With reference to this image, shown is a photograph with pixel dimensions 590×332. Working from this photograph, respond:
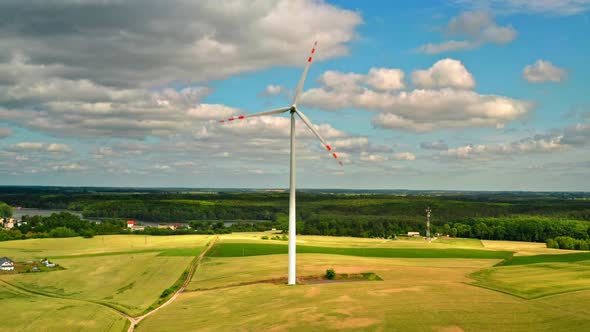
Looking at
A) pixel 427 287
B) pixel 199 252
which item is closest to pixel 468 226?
pixel 199 252

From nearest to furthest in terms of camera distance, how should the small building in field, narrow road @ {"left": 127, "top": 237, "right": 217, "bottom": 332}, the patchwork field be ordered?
the patchwork field
narrow road @ {"left": 127, "top": 237, "right": 217, "bottom": 332}
the small building in field

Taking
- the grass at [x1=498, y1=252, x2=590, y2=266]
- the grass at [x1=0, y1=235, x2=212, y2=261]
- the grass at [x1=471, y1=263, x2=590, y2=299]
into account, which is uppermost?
the grass at [x1=471, y1=263, x2=590, y2=299]

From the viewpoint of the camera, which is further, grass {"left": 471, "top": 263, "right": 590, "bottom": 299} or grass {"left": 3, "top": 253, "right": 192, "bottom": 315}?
grass {"left": 3, "top": 253, "right": 192, "bottom": 315}

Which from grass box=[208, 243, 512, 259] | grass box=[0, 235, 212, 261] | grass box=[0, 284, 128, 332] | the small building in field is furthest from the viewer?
grass box=[0, 235, 212, 261]

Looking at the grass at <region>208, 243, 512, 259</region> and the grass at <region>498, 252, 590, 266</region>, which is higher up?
the grass at <region>498, 252, 590, 266</region>

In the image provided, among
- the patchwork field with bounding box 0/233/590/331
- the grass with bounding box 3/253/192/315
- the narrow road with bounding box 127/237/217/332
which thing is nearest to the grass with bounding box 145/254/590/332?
the patchwork field with bounding box 0/233/590/331

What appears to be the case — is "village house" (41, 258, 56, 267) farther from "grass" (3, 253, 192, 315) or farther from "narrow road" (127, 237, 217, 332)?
"narrow road" (127, 237, 217, 332)
